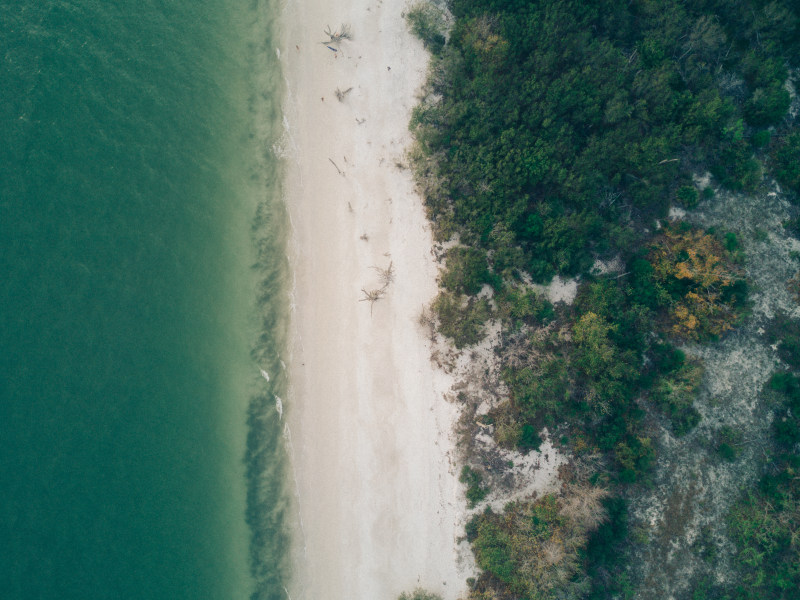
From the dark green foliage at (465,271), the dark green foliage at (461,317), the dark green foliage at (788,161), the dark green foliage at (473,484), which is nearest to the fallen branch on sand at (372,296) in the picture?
the dark green foliage at (461,317)

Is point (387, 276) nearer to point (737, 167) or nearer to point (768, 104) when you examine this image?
point (737, 167)

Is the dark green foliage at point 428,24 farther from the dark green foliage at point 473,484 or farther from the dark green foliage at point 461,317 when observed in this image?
the dark green foliage at point 473,484

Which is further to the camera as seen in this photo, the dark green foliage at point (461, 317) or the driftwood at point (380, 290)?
the driftwood at point (380, 290)

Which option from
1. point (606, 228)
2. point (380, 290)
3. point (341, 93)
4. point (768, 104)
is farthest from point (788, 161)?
point (341, 93)

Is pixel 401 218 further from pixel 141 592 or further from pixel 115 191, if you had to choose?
pixel 141 592

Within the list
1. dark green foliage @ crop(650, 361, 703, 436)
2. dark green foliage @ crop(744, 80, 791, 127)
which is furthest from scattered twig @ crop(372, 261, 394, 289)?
dark green foliage @ crop(744, 80, 791, 127)

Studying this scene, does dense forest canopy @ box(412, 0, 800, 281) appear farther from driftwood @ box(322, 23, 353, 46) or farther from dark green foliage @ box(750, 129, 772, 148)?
driftwood @ box(322, 23, 353, 46)

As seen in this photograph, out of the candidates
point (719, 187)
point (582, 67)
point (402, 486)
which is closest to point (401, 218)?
point (582, 67)
